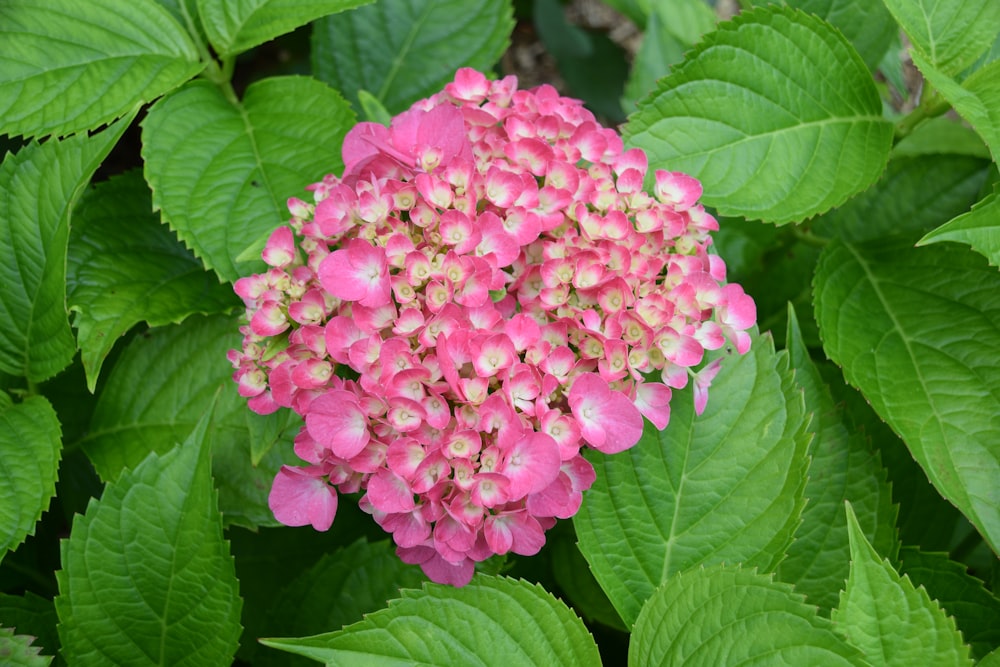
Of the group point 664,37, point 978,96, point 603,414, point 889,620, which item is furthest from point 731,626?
point 664,37

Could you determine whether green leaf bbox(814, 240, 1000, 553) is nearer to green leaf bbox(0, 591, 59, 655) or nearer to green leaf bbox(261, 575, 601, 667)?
green leaf bbox(261, 575, 601, 667)

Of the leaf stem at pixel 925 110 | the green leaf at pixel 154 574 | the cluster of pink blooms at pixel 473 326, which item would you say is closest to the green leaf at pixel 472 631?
the cluster of pink blooms at pixel 473 326

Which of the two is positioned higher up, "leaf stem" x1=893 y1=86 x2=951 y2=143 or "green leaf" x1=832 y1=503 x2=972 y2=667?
"leaf stem" x1=893 y1=86 x2=951 y2=143

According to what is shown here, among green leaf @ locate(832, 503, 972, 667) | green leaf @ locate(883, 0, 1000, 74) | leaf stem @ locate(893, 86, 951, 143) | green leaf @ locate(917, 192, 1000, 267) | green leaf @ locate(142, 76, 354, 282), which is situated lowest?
green leaf @ locate(832, 503, 972, 667)

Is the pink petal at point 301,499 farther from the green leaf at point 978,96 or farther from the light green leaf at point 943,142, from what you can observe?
the light green leaf at point 943,142

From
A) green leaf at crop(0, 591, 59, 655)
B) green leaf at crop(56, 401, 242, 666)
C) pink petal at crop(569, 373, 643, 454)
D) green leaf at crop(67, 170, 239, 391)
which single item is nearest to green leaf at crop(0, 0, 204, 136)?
green leaf at crop(67, 170, 239, 391)

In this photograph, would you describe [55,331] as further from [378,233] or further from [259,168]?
[378,233]
